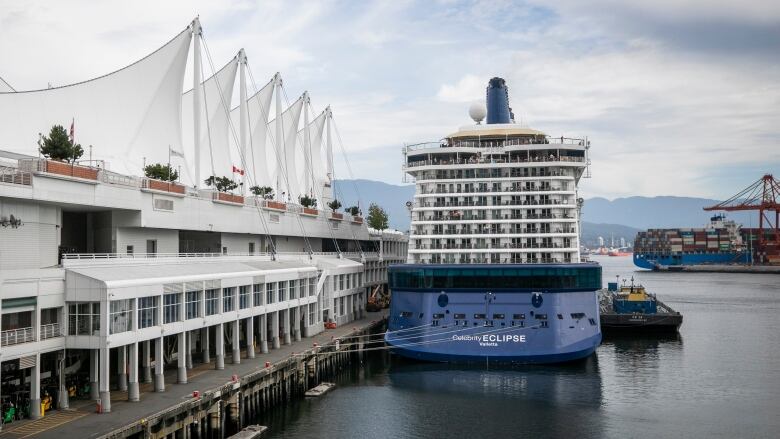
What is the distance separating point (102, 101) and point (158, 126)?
161 inches

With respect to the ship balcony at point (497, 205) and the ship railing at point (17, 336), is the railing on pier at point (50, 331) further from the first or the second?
the ship balcony at point (497, 205)

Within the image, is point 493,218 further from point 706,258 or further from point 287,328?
point 706,258

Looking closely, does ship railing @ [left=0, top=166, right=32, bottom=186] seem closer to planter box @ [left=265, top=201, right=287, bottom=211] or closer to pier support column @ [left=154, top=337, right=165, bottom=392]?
pier support column @ [left=154, top=337, right=165, bottom=392]

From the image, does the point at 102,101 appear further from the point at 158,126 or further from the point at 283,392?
the point at 283,392

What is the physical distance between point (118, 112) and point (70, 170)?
18693 mm

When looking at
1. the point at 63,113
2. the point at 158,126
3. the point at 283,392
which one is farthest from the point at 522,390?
the point at 63,113

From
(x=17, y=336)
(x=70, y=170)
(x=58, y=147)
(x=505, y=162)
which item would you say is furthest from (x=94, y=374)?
(x=505, y=162)

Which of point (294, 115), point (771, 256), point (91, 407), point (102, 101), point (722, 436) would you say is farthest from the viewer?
point (771, 256)

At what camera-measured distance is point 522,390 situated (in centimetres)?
3919

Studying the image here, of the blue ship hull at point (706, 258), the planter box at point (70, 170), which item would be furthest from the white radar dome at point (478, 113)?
the blue ship hull at point (706, 258)

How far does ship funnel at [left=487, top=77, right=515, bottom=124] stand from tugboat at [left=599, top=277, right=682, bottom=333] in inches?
782

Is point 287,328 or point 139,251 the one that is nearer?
point 139,251

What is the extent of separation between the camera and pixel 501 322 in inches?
1692

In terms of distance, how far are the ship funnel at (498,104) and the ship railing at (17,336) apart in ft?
141
